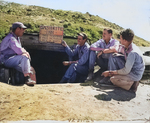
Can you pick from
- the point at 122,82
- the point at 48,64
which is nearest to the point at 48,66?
the point at 48,64

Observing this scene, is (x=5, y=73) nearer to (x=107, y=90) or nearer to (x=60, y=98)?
(x=60, y=98)

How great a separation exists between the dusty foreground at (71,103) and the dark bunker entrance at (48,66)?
3572 mm

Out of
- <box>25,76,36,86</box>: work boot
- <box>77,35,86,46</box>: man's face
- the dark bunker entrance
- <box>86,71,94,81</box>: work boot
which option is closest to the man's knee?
<box>86,71,94,81</box>: work boot

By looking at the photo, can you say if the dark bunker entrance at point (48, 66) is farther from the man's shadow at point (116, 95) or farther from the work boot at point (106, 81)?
the man's shadow at point (116, 95)

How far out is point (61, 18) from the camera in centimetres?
1048

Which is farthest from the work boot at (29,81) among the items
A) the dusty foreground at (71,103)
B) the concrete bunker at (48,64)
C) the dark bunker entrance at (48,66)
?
the dark bunker entrance at (48,66)

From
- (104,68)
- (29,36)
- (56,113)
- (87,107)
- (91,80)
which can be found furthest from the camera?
(29,36)

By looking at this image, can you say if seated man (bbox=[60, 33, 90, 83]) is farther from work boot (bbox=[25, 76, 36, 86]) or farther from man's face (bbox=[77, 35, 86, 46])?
work boot (bbox=[25, 76, 36, 86])

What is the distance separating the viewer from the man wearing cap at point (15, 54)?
4.86 metres

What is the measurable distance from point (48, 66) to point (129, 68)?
504 centimetres

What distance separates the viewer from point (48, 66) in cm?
884

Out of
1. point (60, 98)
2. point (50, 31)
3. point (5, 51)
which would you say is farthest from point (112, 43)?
point (5, 51)

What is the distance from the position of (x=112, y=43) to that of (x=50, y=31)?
208cm

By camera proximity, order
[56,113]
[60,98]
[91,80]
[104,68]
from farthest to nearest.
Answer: [104,68]
[91,80]
[60,98]
[56,113]
